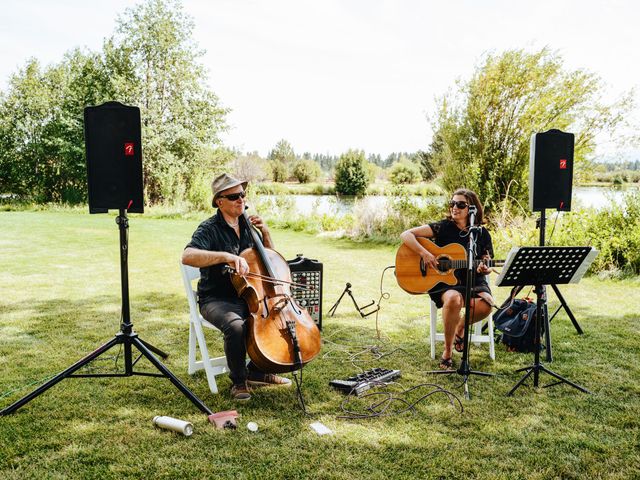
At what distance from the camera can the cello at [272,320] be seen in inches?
123

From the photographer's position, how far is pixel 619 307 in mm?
6102

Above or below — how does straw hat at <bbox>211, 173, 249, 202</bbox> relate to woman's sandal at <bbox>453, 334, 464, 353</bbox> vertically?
above

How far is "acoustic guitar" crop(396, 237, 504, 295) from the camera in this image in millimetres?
4273

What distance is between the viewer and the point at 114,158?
3.24 meters

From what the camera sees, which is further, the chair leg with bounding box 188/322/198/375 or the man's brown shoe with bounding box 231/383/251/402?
the chair leg with bounding box 188/322/198/375

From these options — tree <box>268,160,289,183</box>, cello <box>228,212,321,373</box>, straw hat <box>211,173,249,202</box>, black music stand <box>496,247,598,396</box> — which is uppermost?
tree <box>268,160,289,183</box>

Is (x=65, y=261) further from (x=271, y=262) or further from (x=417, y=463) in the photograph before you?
(x=417, y=463)

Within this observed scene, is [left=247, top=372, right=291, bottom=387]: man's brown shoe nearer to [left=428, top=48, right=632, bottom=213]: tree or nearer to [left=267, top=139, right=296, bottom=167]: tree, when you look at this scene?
[left=428, top=48, right=632, bottom=213]: tree

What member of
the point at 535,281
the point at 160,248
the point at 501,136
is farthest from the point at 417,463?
the point at 501,136

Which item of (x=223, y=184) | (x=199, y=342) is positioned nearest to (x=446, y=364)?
(x=199, y=342)

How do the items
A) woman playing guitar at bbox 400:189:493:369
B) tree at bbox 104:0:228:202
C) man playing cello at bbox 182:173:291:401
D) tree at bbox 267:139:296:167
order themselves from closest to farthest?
man playing cello at bbox 182:173:291:401 → woman playing guitar at bbox 400:189:493:369 → tree at bbox 104:0:228:202 → tree at bbox 267:139:296:167

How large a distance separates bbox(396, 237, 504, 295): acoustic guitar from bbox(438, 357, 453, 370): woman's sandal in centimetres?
59

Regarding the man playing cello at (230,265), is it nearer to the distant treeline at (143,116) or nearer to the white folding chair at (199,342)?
the white folding chair at (199,342)

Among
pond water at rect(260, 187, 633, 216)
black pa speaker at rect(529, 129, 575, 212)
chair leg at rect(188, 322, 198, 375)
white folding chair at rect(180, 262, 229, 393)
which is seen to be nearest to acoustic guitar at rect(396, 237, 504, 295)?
black pa speaker at rect(529, 129, 575, 212)
